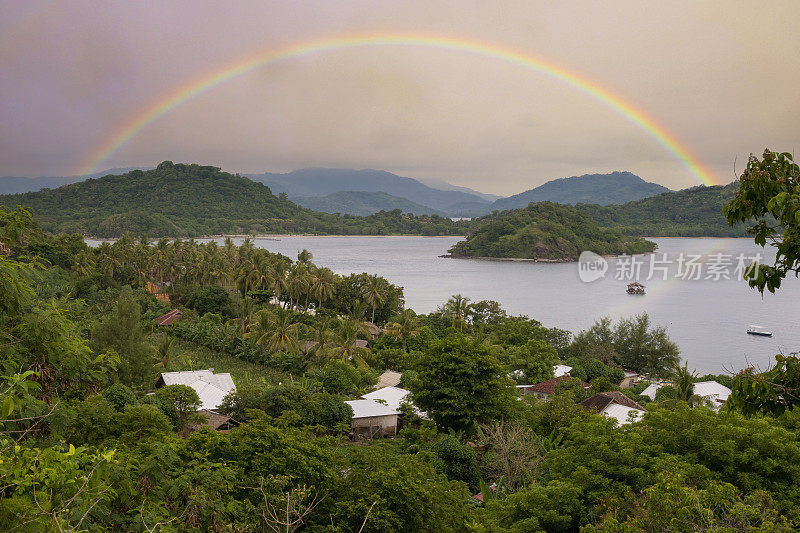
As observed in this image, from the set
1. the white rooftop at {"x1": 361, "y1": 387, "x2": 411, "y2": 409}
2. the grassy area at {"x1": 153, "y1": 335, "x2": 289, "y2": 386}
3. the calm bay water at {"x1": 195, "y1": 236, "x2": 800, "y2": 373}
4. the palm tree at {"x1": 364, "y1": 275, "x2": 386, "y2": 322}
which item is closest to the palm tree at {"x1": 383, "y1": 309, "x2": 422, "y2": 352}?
the palm tree at {"x1": 364, "y1": 275, "x2": 386, "y2": 322}

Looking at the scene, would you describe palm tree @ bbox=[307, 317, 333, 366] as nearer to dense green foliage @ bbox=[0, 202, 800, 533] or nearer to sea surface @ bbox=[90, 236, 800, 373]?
dense green foliage @ bbox=[0, 202, 800, 533]

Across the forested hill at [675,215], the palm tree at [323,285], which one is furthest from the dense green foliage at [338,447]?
the forested hill at [675,215]

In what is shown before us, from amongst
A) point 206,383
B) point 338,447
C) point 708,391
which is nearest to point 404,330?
point 206,383

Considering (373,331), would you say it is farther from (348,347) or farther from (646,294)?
(646,294)

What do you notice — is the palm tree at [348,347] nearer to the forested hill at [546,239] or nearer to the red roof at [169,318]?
the red roof at [169,318]

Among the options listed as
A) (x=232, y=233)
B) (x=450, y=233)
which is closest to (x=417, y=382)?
(x=232, y=233)
